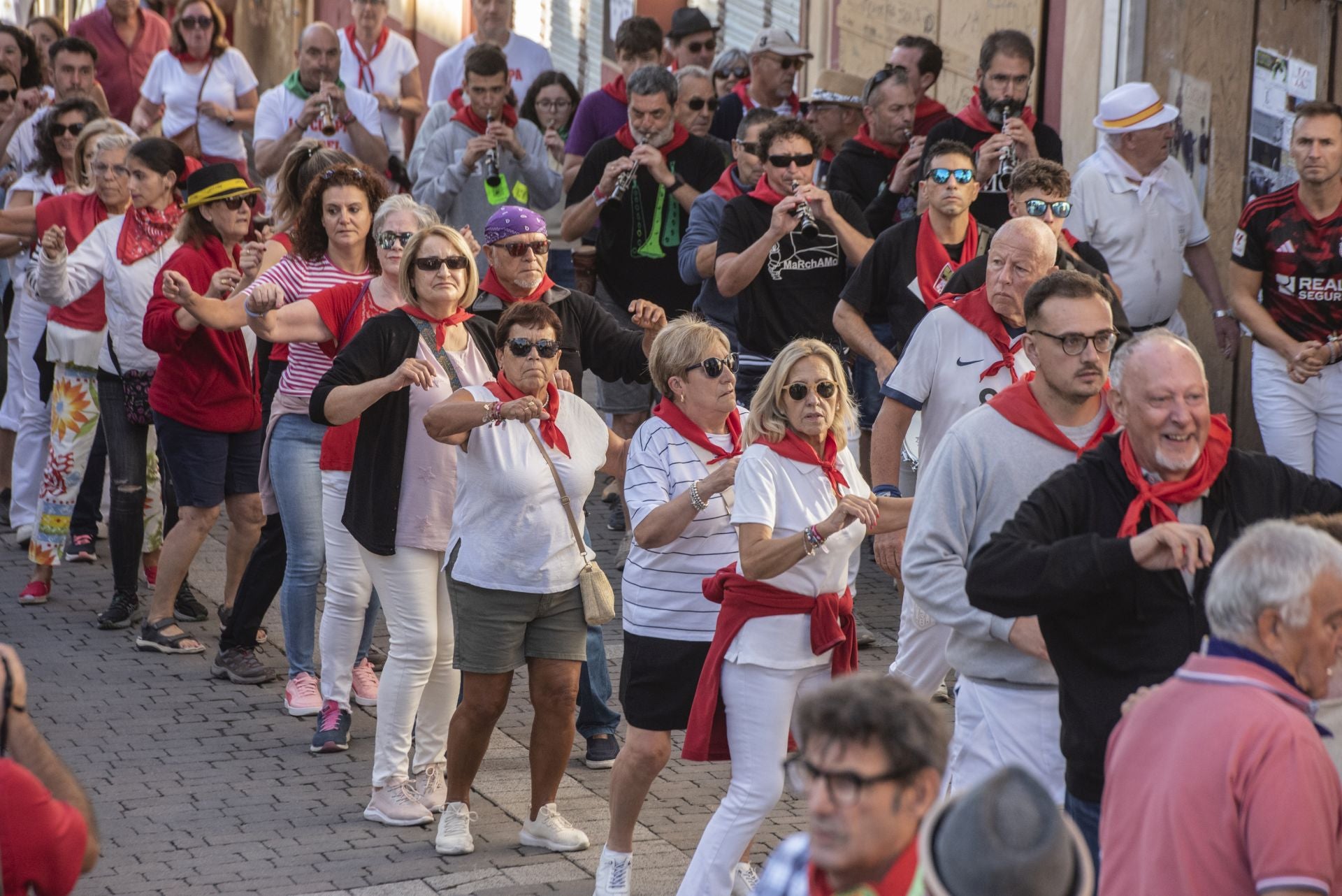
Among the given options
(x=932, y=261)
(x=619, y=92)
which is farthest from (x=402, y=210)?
(x=619, y=92)

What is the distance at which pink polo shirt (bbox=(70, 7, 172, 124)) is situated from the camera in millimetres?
15539

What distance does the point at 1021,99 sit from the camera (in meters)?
9.56

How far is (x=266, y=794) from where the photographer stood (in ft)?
23.1

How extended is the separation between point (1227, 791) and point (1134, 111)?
6447mm

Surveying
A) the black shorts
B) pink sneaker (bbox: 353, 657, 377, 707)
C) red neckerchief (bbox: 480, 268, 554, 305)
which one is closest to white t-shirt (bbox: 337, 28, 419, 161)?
pink sneaker (bbox: 353, 657, 377, 707)

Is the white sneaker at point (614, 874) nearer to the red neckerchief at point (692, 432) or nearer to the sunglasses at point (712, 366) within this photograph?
the red neckerchief at point (692, 432)

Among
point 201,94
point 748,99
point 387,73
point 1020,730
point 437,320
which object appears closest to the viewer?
point 1020,730

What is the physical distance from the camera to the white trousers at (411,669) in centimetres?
675

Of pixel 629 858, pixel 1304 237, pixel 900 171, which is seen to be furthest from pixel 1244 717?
pixel 900 171

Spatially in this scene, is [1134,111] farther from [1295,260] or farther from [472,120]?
[472,120]

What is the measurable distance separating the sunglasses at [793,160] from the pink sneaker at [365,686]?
3.00 m

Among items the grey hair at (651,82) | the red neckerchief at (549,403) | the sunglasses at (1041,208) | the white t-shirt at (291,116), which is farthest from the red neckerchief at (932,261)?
the white t-shirt at (291,116)

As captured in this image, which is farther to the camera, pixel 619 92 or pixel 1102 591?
pixel 619 92

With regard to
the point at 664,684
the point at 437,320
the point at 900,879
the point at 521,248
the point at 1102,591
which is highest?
the point at 521,248
